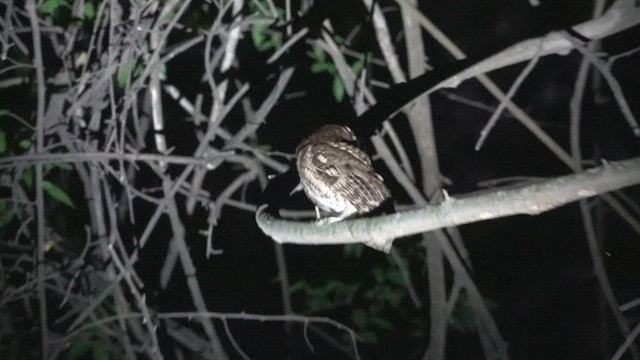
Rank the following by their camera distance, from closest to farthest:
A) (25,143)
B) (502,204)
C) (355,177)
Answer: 1. (502,204)
2. (355,177)
3. (25,143)

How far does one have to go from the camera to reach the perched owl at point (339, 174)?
2.80 meters

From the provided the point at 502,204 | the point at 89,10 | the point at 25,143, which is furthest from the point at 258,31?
the point at 502,204

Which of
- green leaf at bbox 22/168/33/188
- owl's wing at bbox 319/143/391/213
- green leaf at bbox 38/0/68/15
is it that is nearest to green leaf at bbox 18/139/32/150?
green leaf at bbox 22/168/33/188

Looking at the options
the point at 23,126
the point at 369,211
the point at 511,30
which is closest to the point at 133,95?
the point at 23,126

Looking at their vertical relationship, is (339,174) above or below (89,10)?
below

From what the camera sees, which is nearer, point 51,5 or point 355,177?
point 355,177

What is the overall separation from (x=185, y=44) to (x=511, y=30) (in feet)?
12.6

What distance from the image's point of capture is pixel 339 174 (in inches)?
112

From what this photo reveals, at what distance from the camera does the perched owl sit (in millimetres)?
2801

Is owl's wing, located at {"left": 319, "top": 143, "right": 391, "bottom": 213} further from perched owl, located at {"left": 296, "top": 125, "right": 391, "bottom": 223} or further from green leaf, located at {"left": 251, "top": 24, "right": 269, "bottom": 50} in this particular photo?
green leaf, located at {"left": 251, "top": 24, "right": 269, "bottom": 50}

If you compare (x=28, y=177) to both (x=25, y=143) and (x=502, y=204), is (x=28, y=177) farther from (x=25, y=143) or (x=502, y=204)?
(x=502, y=204)

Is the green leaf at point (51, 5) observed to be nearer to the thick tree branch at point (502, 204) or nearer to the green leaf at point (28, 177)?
the green leaf at point (28, 177)

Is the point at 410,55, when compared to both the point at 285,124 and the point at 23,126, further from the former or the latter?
the point at 23,126

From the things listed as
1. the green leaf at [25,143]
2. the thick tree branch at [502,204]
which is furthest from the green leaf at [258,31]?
the thick tree branch at [502,204]
